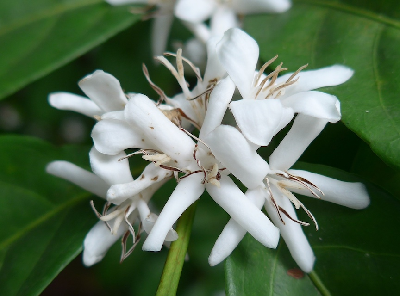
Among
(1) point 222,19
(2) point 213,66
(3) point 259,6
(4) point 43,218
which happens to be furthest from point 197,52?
(4) point 43,218

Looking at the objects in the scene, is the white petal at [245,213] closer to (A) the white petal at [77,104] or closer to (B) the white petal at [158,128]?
→ (B) the white petal at [158,128]

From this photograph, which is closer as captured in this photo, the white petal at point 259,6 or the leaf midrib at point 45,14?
the white petal at point 259,6

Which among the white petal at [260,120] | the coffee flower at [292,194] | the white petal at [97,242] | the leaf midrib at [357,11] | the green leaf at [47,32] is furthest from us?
the green leaf at [47,32]

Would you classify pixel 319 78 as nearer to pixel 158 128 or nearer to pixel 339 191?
pixel 339 191

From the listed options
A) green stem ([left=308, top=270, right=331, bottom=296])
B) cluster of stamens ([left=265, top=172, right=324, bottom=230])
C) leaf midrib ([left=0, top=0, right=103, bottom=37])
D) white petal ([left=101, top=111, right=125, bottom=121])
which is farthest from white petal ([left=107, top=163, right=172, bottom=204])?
leaf midrib ([left=0, top=0, right=103, bottom=37])

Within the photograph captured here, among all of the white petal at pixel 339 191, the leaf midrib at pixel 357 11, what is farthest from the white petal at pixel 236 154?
the leaf midrib at pixel 357 11
